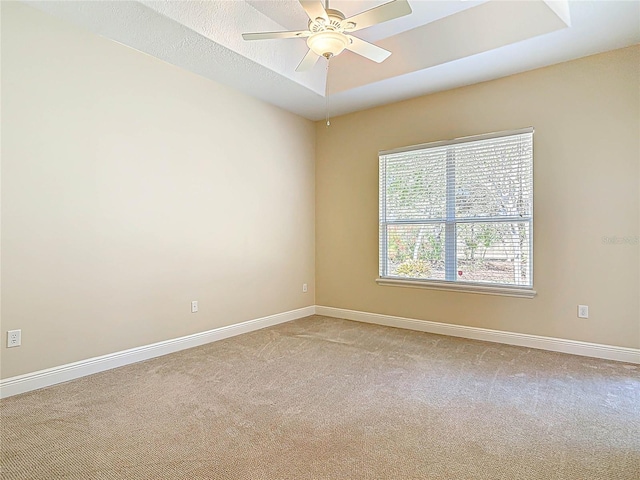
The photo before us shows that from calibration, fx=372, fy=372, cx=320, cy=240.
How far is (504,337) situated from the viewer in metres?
3.94

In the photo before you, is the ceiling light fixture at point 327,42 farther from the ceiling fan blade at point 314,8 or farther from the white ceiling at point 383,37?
the white ceiling at point 383,37

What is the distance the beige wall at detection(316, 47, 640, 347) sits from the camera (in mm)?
3348

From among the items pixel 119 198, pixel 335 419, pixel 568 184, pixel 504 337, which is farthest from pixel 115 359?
pixel 568 184

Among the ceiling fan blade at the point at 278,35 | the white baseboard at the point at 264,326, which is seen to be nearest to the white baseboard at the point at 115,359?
the white baseboard at the point at 264,326

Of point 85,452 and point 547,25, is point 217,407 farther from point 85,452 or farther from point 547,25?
point 547,25

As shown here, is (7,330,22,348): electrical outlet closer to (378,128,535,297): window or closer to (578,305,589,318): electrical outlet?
(378,128,535,297): window

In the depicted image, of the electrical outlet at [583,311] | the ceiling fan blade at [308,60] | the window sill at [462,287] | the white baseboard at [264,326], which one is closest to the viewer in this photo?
the white baseboard at [264,326]

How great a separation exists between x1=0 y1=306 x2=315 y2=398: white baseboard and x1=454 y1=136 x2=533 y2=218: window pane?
9.23 feet

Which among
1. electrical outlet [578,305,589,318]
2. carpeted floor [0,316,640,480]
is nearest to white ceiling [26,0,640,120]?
electrical outlet [578,305,589,318]

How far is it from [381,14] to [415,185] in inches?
98.5

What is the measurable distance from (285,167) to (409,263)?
81.4 inches

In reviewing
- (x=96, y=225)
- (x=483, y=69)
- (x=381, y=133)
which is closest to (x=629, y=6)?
(x=483, y=69)

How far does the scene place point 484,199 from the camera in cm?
407

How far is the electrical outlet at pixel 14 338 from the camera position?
2656mm
